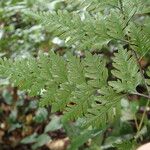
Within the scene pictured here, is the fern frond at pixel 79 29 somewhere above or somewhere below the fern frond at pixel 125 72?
above

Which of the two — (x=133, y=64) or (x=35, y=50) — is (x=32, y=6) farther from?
(x=133, y=64)

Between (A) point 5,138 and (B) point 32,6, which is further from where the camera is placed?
(A) point 5,138

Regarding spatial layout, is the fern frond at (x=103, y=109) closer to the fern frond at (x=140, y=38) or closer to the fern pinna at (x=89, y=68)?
the fern pinna at (x=89, y=68)

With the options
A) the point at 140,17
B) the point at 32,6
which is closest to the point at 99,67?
the point at 140,17

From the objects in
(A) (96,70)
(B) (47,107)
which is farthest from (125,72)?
(B) (47,107)

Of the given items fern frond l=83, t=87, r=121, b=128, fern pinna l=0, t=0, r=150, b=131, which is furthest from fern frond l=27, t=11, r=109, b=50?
fern frond l=83, t=87, r=121, b=128

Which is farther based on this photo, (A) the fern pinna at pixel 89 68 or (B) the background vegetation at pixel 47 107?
(B) the background vegetation at pixel 47 107

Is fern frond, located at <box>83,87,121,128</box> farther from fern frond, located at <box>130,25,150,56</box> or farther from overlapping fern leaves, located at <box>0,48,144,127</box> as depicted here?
fern frond, located at <box>130,25,150,56</box>

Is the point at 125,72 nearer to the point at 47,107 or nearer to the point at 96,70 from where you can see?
the point at 96,70

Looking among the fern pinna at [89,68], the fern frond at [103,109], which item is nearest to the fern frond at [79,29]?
the fern pinna at [89,68]
